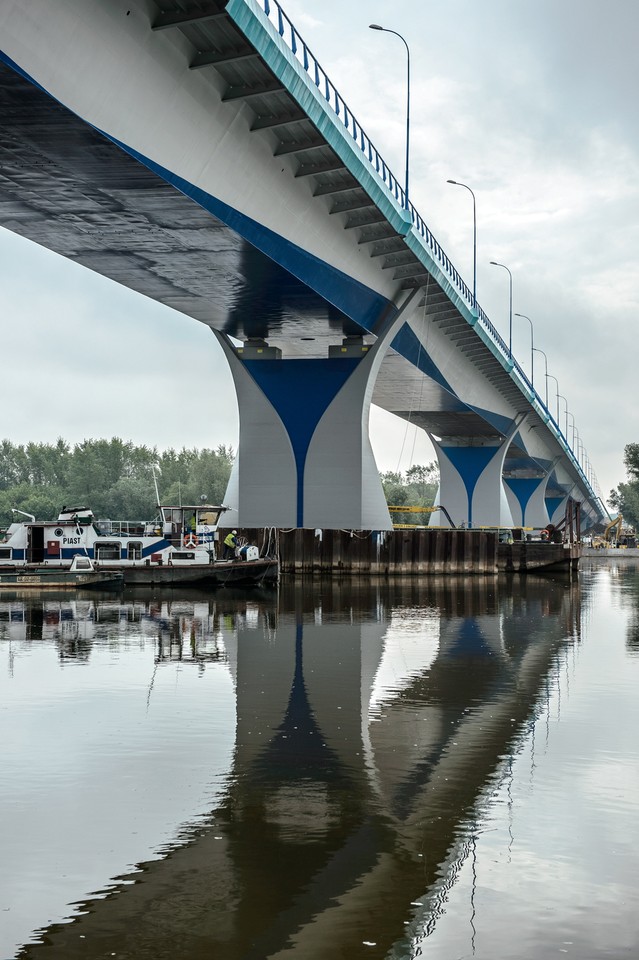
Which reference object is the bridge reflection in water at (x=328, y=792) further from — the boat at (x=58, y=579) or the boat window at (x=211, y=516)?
the boat window at (x=211, y=516)

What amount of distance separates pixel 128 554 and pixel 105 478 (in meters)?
114

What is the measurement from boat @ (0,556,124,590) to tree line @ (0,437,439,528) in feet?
328

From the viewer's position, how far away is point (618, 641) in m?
27.3

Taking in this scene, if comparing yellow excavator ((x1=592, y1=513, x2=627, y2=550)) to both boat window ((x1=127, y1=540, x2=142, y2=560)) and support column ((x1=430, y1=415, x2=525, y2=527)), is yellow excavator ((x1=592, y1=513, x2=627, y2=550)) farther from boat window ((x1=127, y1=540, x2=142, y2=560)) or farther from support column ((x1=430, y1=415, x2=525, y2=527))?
boat window ((x1=127, y1=540, x2=142, y2=560))

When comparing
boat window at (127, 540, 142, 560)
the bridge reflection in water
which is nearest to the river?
the bridge reflection in water

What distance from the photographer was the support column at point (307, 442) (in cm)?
5322

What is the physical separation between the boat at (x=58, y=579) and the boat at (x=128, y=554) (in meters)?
0.83

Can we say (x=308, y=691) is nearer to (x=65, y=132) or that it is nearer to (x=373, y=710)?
(x=373, y=710)

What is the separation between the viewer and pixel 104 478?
155 metres

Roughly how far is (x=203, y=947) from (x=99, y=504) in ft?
481

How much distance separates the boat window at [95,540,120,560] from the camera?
4409 cm

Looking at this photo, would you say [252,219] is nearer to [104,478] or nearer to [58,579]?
[58,579]

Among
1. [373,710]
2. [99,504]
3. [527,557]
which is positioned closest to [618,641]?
[373,710]

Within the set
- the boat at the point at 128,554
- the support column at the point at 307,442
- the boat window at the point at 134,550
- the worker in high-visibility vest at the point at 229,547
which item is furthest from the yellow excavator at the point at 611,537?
the boat window at the point at 134,550
